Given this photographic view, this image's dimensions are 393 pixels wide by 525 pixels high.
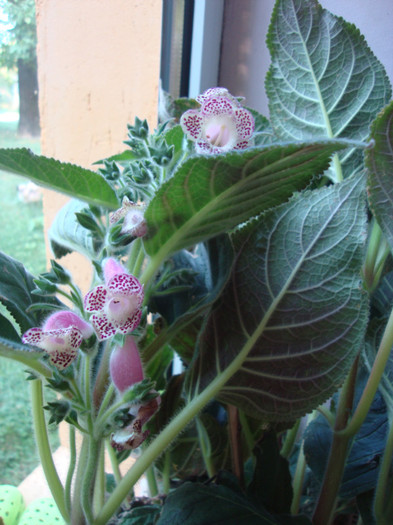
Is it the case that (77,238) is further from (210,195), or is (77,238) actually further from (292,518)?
(292,518)

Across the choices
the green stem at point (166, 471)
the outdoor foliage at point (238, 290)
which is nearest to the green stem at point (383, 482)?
the outdoor foliage at point (238, 290)

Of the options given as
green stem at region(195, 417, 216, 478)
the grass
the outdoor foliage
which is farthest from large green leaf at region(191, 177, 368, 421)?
the grass

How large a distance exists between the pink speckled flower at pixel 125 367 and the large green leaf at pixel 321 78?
270mm

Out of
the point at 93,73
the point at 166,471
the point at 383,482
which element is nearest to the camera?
the point at 383,482

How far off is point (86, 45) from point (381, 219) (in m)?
0.60

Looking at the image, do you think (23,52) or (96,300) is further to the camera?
(23,52)

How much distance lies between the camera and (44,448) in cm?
38

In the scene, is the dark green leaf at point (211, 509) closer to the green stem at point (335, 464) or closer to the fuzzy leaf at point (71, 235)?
the green stem at point (335, 464)

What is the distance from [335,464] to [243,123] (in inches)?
11.5

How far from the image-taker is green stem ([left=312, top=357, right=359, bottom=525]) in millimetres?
419

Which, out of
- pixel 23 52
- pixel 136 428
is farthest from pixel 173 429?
pixel 23 52

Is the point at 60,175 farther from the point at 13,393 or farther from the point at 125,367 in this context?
the point at 13,393

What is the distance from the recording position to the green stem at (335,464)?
0.42 m

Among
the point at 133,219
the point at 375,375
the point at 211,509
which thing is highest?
the point at 133,219
